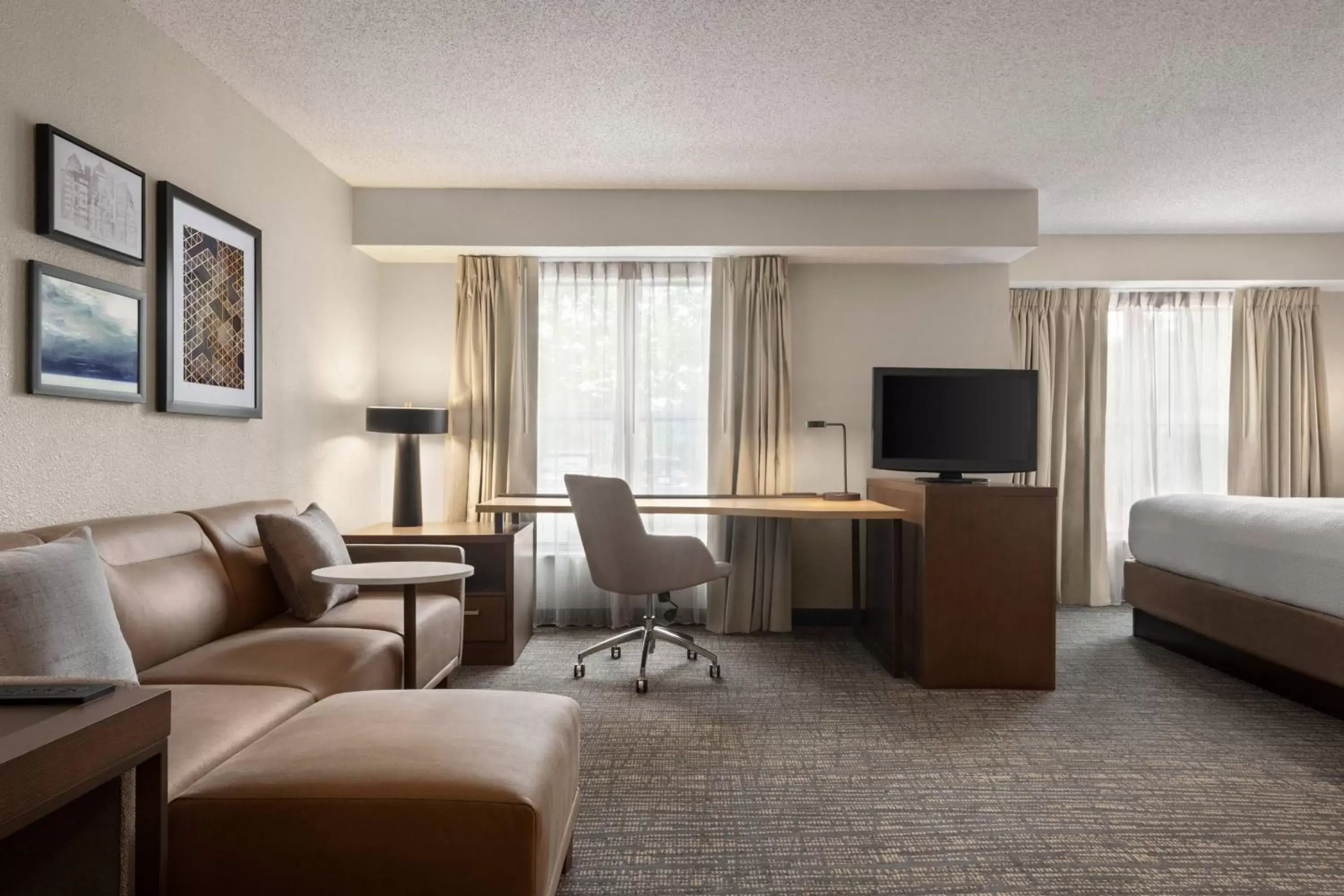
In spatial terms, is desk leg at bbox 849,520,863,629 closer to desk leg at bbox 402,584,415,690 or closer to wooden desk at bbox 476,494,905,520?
wooden desk at bbox 476,494,905,520

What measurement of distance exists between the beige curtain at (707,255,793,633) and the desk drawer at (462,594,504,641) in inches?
55.2

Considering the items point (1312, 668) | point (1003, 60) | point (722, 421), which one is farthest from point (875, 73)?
point (1312, 668)

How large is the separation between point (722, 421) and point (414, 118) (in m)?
2.32

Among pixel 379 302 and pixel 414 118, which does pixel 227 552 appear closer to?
pixel 414 118

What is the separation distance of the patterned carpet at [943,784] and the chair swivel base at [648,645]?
7cm

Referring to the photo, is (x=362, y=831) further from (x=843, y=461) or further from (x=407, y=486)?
(x=843, y=461)

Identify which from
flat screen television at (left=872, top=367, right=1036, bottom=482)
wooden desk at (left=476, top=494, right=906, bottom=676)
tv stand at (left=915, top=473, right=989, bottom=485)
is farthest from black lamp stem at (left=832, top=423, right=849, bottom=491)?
flat screen television at (left=872, top=367, right=1036, bottom=482)

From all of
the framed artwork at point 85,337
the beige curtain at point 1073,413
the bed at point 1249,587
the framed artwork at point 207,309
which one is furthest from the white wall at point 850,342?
the framed artwork at point 85,337

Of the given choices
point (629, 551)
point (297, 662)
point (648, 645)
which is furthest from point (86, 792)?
point (648, 645)

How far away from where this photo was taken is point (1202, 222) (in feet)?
17.3

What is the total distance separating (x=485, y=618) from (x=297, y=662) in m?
1.66

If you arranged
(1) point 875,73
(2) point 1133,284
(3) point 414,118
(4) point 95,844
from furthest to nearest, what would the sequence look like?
(2) point 1133,284 < (3) point 414,118 < (1) point 875,73 < (4) point 95,844

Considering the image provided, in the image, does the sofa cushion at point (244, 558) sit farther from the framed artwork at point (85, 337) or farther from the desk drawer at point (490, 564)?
the desk drawer at point (490, 564)

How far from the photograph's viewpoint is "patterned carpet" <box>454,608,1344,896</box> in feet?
6.81
